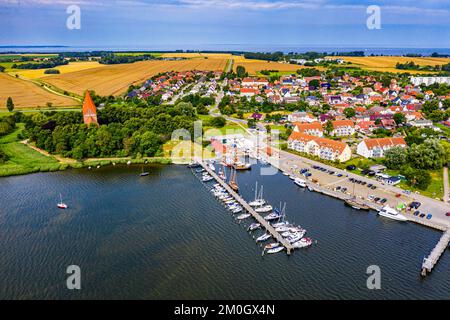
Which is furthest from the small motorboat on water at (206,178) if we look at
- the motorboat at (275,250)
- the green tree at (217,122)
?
the green tree at (217,122)

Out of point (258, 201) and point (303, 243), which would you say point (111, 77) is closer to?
point (258, 201)

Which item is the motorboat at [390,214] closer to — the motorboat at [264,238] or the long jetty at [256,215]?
the long jetty at [256,215]

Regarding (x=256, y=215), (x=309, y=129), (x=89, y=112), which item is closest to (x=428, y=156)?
(x=309, y=129)

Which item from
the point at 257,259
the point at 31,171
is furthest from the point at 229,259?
the point at 31,171

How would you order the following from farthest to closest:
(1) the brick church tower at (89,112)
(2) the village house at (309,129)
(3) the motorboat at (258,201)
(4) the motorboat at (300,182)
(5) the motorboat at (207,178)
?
(2) the village house at (309,129), (1) the brick church tower at (89,112), (5) the motorboat at (207,178), (4) the motorboat at (300,182), (3) the motorboat at (258,201)

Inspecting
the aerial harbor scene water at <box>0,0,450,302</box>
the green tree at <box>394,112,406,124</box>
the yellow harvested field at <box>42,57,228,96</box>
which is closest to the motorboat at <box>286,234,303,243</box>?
the aerial harbor scene water at <box>0,0,450,302</box>

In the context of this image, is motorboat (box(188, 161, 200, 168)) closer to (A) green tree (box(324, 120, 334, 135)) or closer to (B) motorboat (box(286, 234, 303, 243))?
(B) motorboat (box(286, 234, 303, 243))
